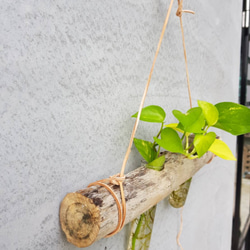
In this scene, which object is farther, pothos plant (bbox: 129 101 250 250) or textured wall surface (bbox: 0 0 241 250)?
pothos plant (bbox: 129 101 250 250)

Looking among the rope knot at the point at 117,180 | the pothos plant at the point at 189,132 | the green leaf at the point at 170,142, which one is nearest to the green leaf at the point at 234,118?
the pothos plant at the point at 189,132

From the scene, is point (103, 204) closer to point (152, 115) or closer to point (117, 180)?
point (117, 180)

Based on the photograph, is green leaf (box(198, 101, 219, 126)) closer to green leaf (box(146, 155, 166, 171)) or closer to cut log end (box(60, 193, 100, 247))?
green leaf (box(146, 155, 166, 171))

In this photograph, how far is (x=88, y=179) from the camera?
0.45 m

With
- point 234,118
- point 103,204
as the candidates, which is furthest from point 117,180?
point 234,118

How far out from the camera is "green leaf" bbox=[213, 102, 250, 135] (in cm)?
47

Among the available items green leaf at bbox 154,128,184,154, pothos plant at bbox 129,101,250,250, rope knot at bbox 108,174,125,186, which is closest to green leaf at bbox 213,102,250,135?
pothos plant at bbox 129,101,250,250

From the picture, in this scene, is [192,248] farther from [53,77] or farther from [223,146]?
[53,77]

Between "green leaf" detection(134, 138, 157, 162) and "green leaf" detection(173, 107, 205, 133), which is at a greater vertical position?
"green leaf" detection(173, 107, 205, 133)

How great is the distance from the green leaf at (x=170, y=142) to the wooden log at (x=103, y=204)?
58mm

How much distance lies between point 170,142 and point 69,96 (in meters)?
0.20

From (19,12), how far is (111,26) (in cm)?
18

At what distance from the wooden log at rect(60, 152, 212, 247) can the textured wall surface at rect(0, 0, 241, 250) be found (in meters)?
0.04

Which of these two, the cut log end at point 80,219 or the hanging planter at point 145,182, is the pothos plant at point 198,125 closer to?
the hanging planter at point 145,182
